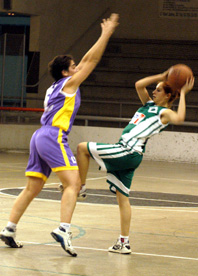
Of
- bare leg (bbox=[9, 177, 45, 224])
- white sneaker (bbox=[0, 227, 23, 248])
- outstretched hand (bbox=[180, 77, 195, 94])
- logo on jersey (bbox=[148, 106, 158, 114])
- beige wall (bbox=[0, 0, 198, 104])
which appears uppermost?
beige wall (bbox=[0, 0, 198, 104])

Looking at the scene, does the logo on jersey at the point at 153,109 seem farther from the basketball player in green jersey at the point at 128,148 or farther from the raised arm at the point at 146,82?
the raised arm at the point at 146,82

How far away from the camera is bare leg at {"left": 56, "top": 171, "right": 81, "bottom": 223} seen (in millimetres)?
6586

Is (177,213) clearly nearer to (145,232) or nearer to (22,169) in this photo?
(145,232)

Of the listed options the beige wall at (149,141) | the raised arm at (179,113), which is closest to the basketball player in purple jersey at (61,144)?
the raised arm at (179,113)

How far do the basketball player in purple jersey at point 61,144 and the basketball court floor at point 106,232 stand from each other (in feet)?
1.01

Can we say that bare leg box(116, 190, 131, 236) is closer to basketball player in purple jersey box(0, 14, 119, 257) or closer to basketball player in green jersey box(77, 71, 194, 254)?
basketball player in green jersey box(77, 71, 194, 254)

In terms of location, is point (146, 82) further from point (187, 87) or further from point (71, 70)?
point (71, 70)

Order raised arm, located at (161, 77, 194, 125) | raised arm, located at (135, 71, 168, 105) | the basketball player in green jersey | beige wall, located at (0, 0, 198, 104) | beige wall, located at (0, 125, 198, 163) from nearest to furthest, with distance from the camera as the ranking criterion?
raised arm, located at (161, 77, 194, 125) → the basketball player in green jersey → raised arm, located at (135, 71, 168, 105) → beige wall, located at (0, 125, 198, 163) → beige wall, located at (0, 0, 198, 104)

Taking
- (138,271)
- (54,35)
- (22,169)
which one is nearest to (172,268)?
(138,271)

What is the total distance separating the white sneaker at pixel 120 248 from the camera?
6.85m

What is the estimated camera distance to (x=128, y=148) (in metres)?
6.84

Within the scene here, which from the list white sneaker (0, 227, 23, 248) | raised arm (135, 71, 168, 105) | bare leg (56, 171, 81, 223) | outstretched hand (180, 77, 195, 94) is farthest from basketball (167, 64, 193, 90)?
white sneaker (0, 227, 23, 248)

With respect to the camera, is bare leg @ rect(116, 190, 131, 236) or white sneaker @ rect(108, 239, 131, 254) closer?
white sneaker @ rect(108, 239, 131, 254)

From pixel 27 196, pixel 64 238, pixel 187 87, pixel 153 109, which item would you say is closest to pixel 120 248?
pixel 64 238
